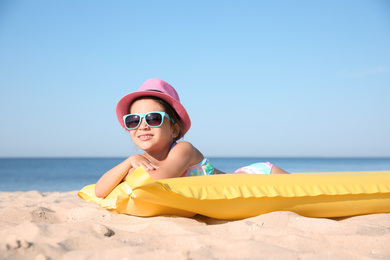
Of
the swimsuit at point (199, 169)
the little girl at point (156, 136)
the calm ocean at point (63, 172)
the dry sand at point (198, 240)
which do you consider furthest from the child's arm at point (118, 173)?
the calm ocean at point (63, 172)

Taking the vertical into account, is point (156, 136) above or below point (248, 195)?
above

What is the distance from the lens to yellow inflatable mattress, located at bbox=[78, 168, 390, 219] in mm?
2738

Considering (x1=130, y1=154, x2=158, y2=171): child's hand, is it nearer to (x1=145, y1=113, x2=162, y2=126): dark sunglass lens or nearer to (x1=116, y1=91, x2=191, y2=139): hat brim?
(x1=145, y1=113, x2=162, y2=126): dark sunglass lens

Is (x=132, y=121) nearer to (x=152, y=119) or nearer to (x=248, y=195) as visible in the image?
(x=152, y=119)

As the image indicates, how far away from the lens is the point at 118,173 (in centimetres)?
346

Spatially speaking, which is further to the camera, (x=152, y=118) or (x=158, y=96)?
(x=158, y=96)

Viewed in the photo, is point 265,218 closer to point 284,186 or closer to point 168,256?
point 284,186

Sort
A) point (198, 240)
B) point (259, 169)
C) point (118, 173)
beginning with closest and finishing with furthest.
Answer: point (198, 240) < point (118, 173) < point (259, 169)

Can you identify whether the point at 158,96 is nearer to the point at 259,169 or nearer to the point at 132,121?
the point at 132,121

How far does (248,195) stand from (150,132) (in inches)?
47.0

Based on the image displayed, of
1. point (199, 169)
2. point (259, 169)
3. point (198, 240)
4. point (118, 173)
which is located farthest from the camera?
point (259, 169)

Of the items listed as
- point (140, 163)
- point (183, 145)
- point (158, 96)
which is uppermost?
point (158, 96)

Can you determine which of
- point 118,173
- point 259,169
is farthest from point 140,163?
point 259,169

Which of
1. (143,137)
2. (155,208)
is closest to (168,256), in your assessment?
(155,208)
